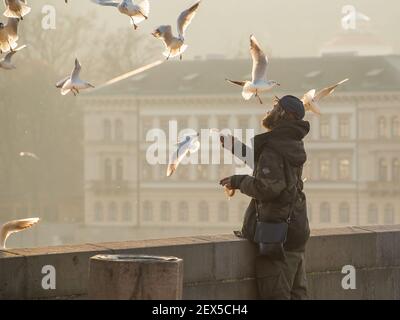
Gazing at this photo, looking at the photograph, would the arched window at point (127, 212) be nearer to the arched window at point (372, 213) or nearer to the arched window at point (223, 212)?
the arched window at point (223, 212)

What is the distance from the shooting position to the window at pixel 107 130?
128 metres

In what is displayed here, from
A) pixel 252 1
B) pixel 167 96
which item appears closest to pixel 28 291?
pixel 167 96

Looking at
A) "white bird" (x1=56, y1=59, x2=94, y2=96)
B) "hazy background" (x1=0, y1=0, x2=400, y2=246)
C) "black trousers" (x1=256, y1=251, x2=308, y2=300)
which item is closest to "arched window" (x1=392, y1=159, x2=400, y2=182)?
"hazy background" (x1=0, y1=0, x2=400, y2=246)

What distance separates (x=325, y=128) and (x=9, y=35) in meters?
113

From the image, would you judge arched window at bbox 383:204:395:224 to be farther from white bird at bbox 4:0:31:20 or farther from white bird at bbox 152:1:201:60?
white bird at bbox 4:0:31:20

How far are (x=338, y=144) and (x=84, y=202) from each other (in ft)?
65.8

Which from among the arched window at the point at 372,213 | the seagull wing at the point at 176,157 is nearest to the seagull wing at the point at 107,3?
the seagull wing at the point at 176,157

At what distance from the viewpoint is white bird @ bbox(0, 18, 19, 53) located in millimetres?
11492

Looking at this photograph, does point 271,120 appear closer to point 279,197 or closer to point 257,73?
point 279,197

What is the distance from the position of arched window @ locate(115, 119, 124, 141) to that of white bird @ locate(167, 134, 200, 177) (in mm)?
115545

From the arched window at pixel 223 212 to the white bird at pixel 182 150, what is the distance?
4525 inches

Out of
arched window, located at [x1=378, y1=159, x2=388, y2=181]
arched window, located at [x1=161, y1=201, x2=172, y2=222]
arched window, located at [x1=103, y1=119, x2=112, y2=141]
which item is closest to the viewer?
arched window, located at [x1=378, y1=159, x2=388, y2=181]

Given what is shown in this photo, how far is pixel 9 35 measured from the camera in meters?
11.7

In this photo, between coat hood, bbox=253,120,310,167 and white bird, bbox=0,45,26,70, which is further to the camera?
white bird, bbox=0,45,26,70
